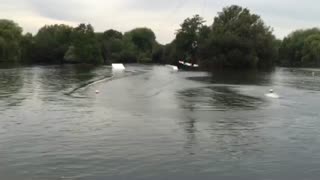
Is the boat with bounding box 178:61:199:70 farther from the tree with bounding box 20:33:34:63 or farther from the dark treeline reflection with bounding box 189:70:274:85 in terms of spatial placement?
the tree with bounding box 20:33:34:63

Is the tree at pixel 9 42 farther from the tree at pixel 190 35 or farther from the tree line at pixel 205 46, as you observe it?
the tree at pixel 190 35

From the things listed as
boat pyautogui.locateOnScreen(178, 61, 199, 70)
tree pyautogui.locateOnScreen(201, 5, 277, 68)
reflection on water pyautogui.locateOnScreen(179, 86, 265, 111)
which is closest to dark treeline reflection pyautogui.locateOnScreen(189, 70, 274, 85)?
reflection on water pyautogui.locateOnScreen(179, 86, 265, 111)

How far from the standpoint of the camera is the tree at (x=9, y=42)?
153625 millimetres

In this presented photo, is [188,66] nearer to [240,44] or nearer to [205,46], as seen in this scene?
[205,46]

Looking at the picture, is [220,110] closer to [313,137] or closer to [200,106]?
[200,106]

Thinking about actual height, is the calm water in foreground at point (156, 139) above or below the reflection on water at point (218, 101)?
above

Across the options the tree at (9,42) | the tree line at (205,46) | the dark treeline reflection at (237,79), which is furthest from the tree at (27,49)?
the dark treeline reflection at (237,79)

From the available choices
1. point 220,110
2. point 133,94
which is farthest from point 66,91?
point 220,110

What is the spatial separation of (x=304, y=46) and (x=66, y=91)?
148942 millimetres

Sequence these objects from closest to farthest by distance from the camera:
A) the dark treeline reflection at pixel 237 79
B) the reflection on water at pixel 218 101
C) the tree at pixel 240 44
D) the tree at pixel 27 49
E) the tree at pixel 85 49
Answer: the reflection on water at pixel 218 101 → the dark treeline reflection at pixel 237 79 → the tree at pixel 240 44 → the tree at pixel 85 49 → the tree at pixel 27 49

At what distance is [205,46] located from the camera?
13750 centimetres

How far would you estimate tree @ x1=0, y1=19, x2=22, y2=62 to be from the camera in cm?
15362

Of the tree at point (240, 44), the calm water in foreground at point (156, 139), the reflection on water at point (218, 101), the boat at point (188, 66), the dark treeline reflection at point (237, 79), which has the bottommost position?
the boat at point (188, 66)

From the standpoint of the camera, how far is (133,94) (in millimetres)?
45188
